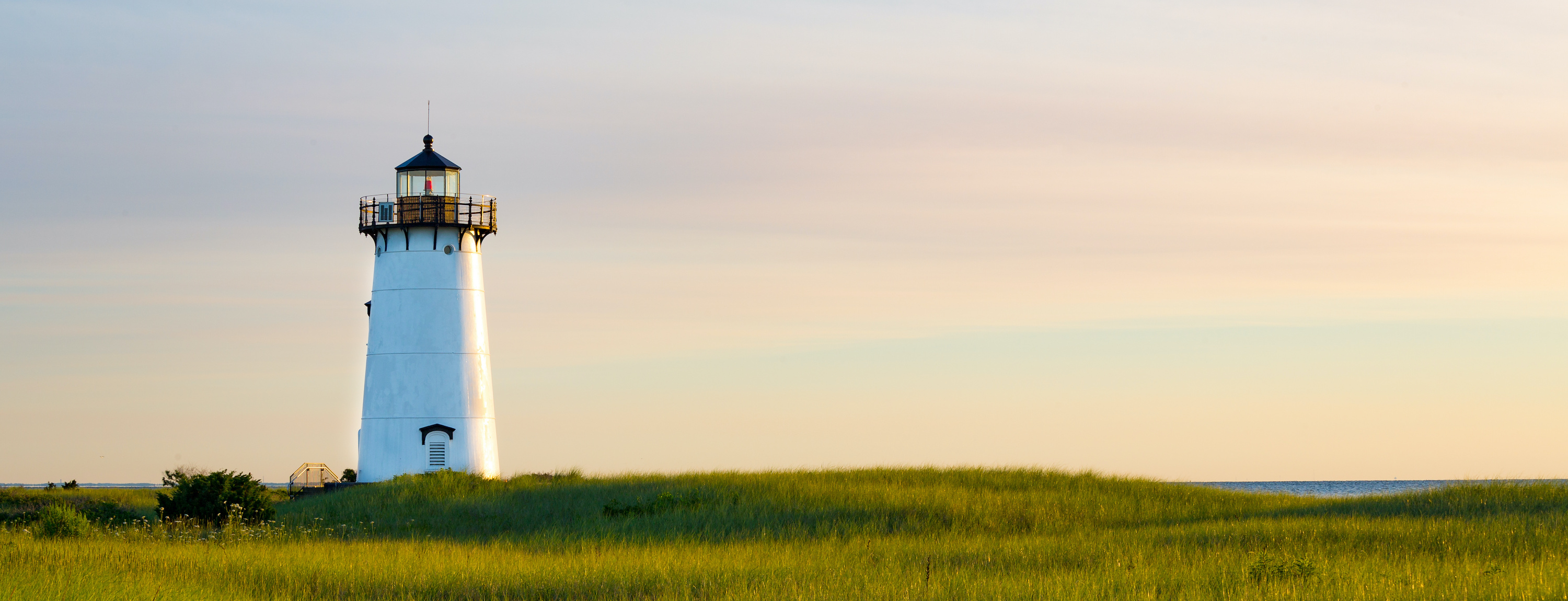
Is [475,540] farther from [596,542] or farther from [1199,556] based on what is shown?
[1199,556]

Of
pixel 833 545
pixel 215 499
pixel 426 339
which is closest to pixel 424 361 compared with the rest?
pixel 426 339

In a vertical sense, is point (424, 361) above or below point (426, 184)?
below

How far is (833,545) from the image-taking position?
23266 millimetres

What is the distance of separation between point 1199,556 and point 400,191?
91.6 ft

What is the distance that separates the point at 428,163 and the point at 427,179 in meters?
0.50

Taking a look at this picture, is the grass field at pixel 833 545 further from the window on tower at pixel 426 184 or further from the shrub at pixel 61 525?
the window on tower at pixel 426 184

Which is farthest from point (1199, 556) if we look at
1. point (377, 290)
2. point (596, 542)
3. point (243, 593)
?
point (377, 290)

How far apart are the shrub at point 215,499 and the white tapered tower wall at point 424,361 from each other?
306 inches

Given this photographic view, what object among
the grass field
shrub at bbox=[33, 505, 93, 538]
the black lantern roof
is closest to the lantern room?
the black lantern roof

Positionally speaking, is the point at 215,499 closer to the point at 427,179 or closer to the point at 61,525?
the point at 61,525

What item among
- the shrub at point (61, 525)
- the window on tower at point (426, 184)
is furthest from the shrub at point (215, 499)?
the window on tower at point (426, 184)

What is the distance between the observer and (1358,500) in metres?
28.8

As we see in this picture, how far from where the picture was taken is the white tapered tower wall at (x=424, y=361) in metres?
38.1

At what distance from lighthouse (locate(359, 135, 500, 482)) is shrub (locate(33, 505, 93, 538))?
1357 centimetres
